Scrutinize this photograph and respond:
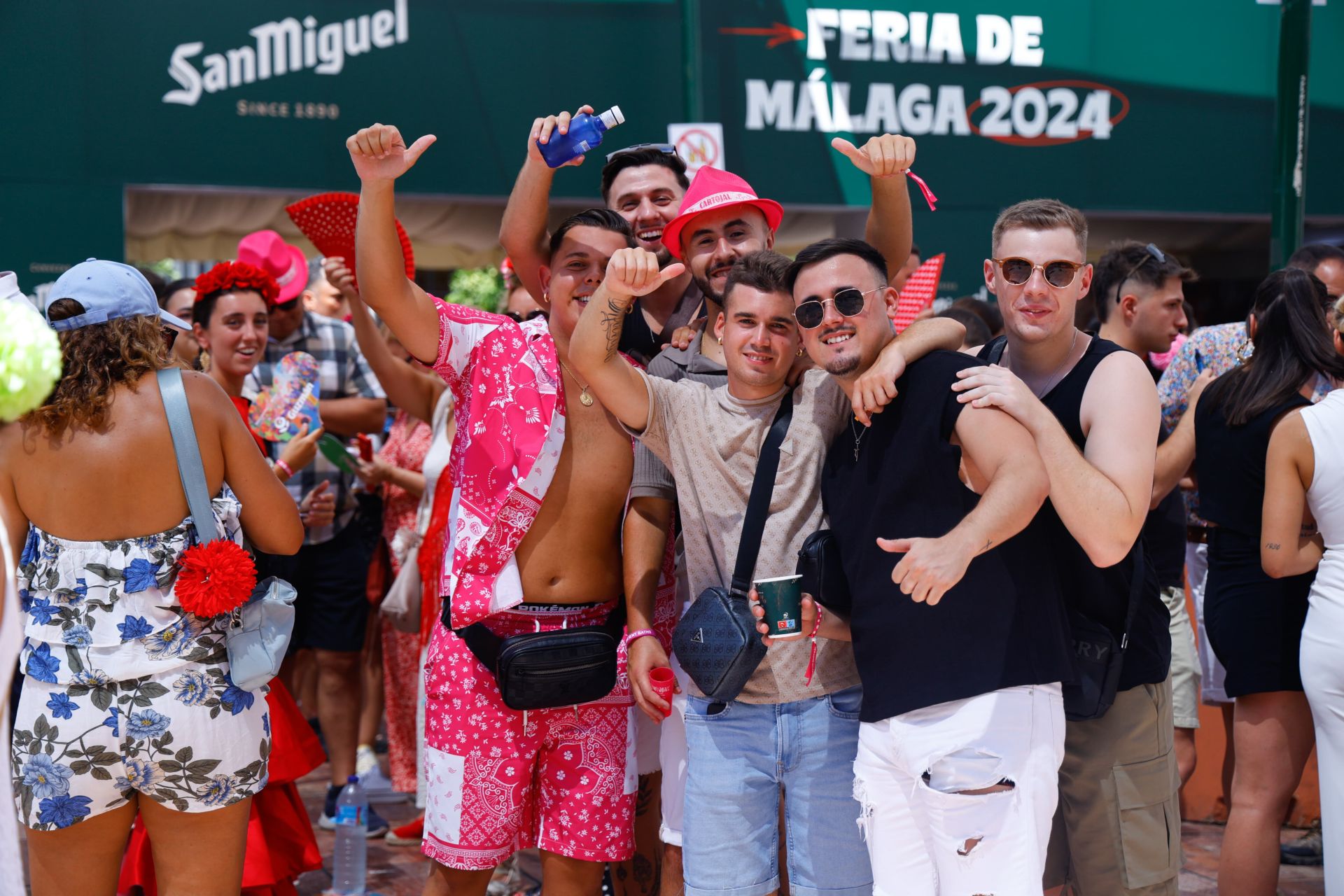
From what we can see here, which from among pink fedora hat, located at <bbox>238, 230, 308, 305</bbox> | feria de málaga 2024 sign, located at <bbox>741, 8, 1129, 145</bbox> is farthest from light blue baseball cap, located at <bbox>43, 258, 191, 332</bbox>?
feria de málaga 2024 sign, located at <bbox>741, 8, 1129, 145</bbox>

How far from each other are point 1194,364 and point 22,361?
4376 millimetres

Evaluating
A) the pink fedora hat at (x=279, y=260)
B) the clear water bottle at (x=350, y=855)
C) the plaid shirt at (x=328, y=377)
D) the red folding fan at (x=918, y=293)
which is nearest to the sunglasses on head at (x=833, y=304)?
the red folding fan at (x=918, y=293)

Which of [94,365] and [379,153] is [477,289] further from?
[94,365]

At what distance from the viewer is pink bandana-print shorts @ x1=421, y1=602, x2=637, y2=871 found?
10.8 ft

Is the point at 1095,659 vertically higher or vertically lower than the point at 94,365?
lower

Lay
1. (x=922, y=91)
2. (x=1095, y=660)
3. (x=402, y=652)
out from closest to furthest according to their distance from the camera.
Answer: (x=1095, y=660), (x=402, y=652), (x=922, y=91)

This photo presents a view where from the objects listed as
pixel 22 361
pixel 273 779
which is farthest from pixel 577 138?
pixel 273 779

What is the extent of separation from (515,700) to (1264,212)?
13077mm

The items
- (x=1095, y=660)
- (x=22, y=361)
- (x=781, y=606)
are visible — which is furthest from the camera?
(x=1095, y=660)

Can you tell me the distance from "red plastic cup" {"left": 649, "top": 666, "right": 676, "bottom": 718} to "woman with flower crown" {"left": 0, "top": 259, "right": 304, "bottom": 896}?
104 cm

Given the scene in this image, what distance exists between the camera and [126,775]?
9.95 feet

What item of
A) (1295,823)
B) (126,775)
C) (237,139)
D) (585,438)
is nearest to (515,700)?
(585,438)

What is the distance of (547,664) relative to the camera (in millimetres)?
3176

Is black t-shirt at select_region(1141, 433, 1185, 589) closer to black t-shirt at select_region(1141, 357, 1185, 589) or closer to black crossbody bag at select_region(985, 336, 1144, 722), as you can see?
black t-shirt at select_region(1141, 357, 1185, 589)
